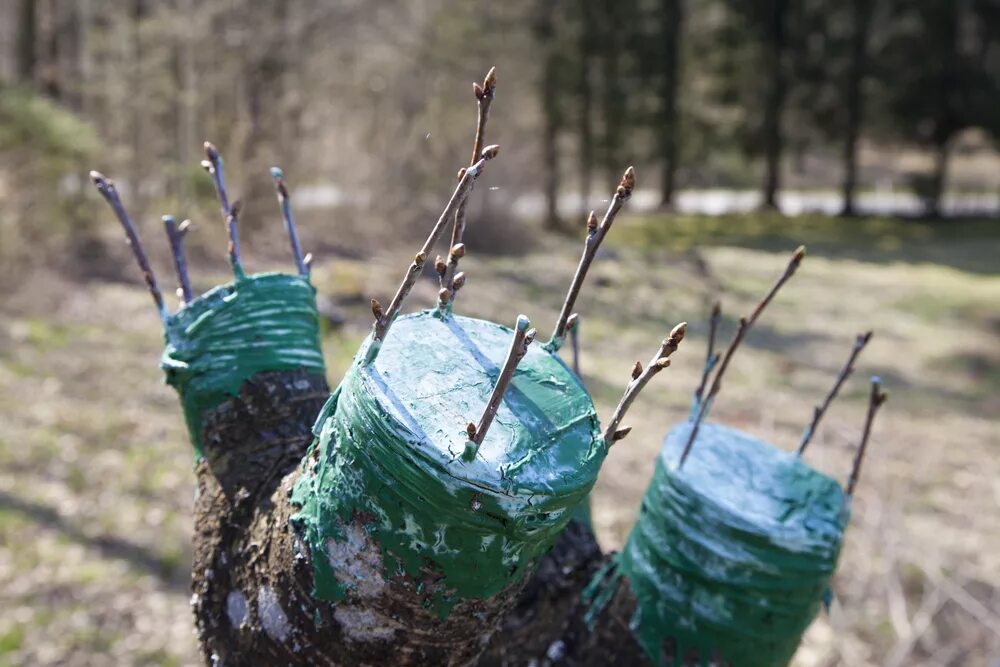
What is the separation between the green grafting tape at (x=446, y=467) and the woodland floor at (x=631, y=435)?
1452 millimetres

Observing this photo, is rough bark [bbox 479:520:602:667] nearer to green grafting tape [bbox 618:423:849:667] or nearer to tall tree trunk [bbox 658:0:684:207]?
green grafting tape [bbox 618:423:849:667]

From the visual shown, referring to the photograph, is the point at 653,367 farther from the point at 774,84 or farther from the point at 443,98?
the point at 774,84

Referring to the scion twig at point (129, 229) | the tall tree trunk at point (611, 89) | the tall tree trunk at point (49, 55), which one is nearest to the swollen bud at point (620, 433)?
the scion twig at point (129, 229)

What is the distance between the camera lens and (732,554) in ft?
5.25

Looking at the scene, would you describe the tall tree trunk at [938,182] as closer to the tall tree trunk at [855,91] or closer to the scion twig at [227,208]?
the tall tree trunk at [855,91]

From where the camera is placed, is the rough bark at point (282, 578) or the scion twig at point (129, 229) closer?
the rough bark at point (282, 578)

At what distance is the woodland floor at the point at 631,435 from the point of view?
4832mm

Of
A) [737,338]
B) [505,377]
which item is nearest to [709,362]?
[737,338]

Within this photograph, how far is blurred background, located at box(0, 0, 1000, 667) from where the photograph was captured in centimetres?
543

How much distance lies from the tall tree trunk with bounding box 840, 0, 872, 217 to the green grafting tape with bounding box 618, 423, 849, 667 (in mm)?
23065

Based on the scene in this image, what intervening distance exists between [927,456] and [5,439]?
7.69m

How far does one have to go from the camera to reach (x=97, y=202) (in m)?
10.8

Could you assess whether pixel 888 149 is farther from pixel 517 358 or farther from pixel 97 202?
pixel 517 358

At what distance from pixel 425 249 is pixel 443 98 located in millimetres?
14150
